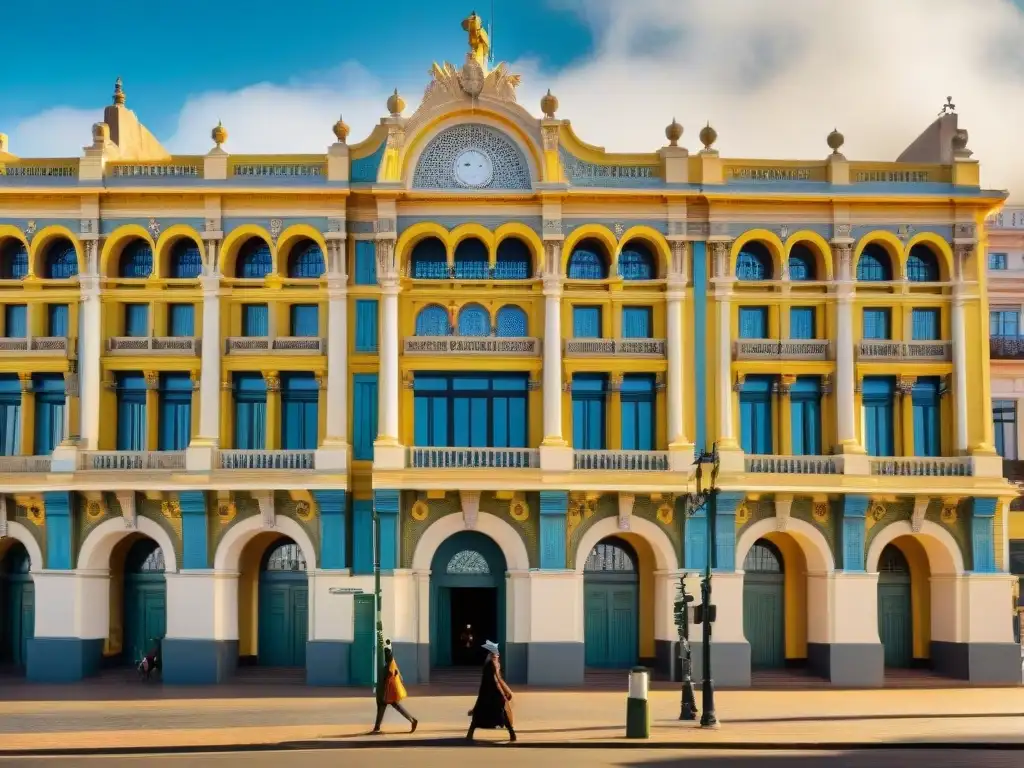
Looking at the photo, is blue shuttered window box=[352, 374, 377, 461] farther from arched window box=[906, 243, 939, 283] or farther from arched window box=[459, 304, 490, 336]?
arched window box=[906, 243, 939, 283]

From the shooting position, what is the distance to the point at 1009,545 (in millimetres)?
48031

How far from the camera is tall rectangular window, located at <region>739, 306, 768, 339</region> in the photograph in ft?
142

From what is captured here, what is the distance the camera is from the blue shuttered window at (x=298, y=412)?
140ft

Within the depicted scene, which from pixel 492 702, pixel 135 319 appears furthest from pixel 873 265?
pixel 492 702

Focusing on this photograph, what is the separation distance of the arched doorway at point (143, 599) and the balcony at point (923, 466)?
21.3 metres

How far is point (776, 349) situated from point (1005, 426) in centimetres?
1124

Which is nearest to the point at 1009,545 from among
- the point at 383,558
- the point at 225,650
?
the point at 383,558

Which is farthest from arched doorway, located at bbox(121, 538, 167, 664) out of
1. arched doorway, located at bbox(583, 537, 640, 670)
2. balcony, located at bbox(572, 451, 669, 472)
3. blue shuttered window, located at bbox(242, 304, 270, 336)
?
balcony, located at bbox(572, 451, 669, 472)

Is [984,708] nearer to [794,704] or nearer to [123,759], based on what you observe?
[794,704]

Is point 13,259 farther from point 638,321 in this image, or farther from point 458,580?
point 638,321

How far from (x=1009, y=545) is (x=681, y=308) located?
14847 millimetres

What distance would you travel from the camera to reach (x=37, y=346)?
42.6m

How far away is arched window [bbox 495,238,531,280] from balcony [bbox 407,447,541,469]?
5523 mm

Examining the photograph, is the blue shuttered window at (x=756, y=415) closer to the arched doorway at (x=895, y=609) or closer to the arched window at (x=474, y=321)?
the arched doorway at (x=895, y=609)
